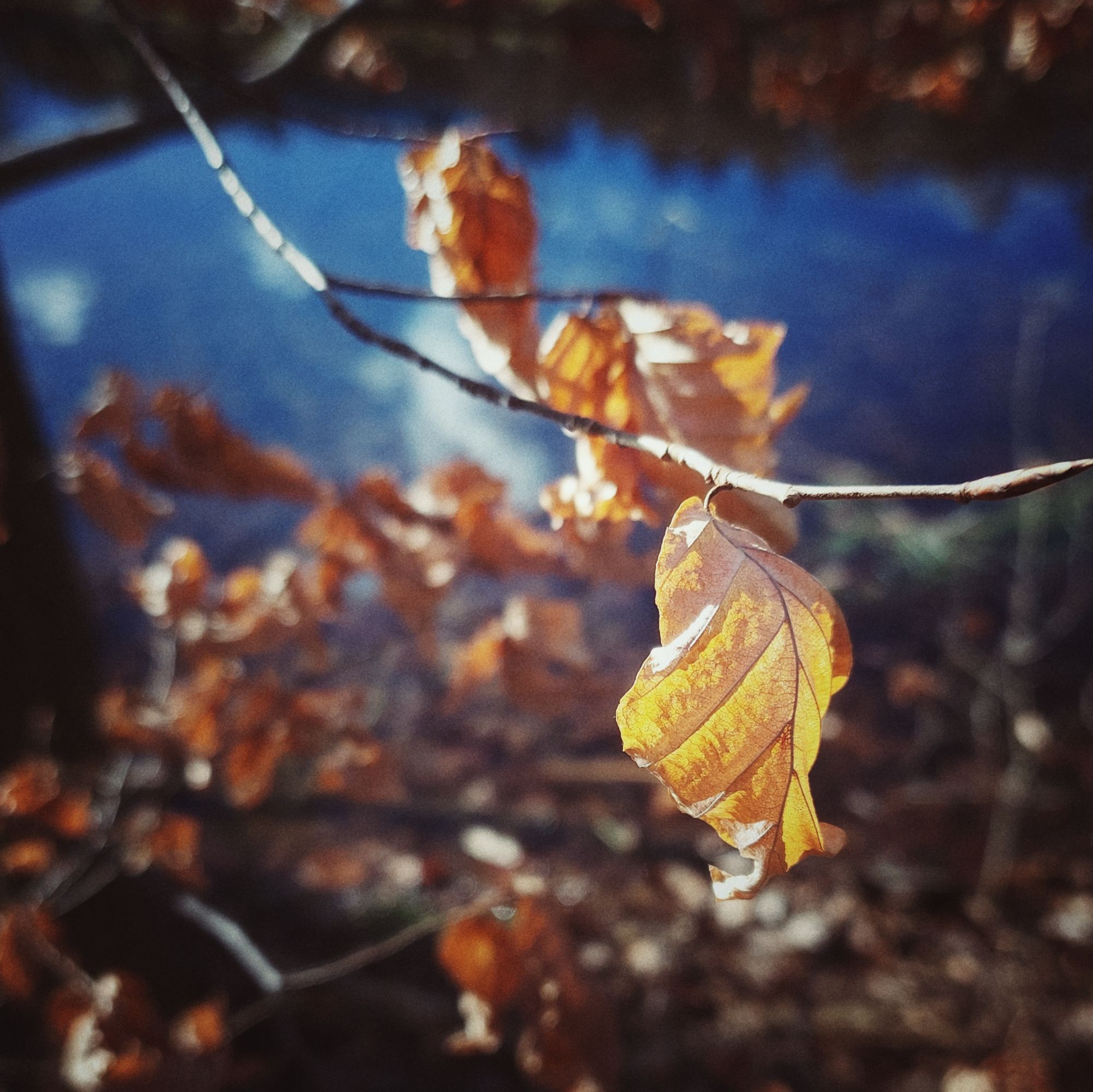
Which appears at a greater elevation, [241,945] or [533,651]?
[533,651]

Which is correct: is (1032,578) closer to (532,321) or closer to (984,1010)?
(984,1010)

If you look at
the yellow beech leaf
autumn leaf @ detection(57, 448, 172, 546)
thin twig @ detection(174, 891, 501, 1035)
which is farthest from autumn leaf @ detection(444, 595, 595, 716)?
the yellow beech leaf

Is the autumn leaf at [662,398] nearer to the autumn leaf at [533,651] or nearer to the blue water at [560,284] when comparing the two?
the autumn leaf at [533,651]

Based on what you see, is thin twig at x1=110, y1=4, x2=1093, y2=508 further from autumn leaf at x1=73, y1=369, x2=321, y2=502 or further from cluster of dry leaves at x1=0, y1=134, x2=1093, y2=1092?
autumn leaf at x1=73, y1=369, x2=321, y2=502

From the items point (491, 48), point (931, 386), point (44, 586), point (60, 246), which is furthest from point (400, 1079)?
point (60, 246)

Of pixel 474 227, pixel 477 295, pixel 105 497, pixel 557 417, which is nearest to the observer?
pixel 557 417

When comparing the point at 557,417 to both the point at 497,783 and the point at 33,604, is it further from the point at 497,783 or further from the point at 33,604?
the point at 497,783

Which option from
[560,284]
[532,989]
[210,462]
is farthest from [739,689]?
[560,284]
